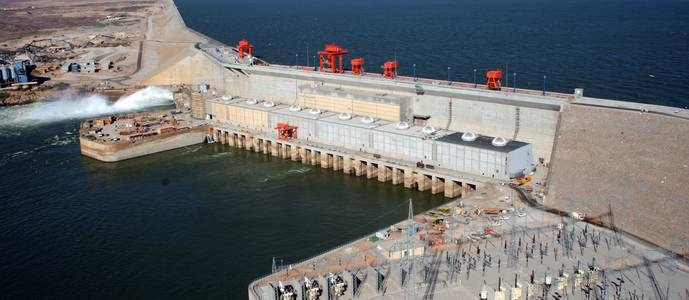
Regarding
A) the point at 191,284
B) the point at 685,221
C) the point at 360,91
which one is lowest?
the point at 191,284

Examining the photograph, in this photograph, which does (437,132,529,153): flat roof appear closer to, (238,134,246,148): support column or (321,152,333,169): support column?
(321,152,333,169): support column

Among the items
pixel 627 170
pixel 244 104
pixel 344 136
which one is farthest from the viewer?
pixel 244 104

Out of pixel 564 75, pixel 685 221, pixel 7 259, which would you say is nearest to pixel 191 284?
pixel 7 259

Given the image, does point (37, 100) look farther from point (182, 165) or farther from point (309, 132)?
point (309, 132)

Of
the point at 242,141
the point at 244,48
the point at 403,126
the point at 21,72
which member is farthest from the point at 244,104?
the point at 21,72

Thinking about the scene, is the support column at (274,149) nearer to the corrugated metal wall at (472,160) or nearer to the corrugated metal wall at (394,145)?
the corrugated metal wall at (394,145)

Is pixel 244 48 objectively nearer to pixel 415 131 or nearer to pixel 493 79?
pixel 415 131
